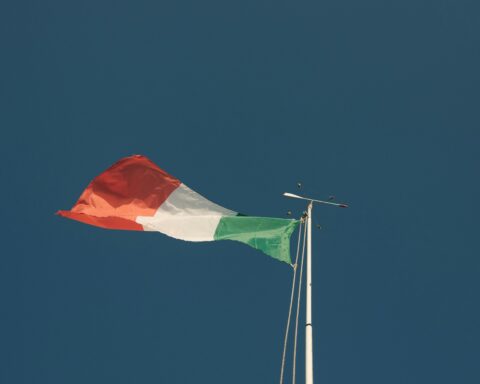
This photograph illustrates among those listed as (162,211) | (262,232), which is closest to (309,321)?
(262,232)

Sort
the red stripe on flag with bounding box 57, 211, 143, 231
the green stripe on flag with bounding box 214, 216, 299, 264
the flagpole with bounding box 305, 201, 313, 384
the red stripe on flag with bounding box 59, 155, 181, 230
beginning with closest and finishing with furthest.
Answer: the flagpole with bounding box 305, 201, 313, 384
the red stripe on flag with bounding box 57, 211, 143, 231
the green stripe on flag with bounding box 214, 216, 299, 264
the red stripe on flag with bounding box 59, 155, 181, 230

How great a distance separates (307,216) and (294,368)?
15.6ft

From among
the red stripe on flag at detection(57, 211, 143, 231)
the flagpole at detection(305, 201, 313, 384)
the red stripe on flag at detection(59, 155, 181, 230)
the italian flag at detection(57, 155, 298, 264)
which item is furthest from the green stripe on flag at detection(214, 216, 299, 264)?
the red stripe on flag at detection(57, 211, 143, 231)

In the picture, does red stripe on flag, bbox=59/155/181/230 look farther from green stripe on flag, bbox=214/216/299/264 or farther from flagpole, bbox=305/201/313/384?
flagpole, bbox=305/201/313/384

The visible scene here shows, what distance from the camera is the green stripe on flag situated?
20078mm

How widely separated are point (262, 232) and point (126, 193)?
5.02m

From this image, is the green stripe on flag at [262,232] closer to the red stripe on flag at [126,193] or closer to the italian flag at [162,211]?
the italian flag at [162,211]

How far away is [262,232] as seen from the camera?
68.0ft

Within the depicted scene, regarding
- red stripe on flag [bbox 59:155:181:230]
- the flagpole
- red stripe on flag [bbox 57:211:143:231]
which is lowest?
the flagpole

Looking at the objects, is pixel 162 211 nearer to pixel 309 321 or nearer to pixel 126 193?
pixel 126 193

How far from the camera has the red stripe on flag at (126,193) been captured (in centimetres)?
2088

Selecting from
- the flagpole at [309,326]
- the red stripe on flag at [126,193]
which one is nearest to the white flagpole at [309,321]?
the flagpole at [309,326]

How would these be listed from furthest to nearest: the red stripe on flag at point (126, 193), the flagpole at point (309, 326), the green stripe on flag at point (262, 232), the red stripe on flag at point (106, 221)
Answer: the red stripe on flag at point (126, 193) → the green stripe on flag at point (262, 232) → the red stripe on flag at point (106, 221) → the flagpole at point (309, 326)

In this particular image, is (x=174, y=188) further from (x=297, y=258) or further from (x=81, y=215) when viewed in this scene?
(x=297, y=258)
